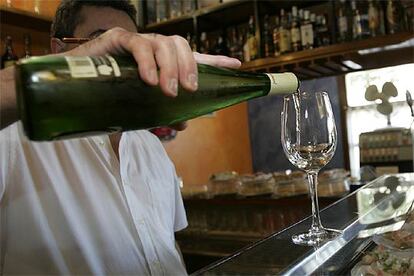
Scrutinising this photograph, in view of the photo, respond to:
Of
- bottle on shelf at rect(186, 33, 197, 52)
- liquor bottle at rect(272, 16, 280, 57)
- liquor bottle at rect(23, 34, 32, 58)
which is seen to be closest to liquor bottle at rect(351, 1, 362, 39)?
liquor bottle at rect(272, 16, 280, 57)

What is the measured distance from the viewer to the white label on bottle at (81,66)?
1.26 feet

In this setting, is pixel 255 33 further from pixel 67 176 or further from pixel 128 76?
pixel 128 76

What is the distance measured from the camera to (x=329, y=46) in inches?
86.7

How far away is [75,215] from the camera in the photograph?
898mm

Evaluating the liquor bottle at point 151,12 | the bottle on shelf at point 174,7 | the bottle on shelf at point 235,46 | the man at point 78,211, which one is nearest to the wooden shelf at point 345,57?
the bottle on shelf at point 235,46

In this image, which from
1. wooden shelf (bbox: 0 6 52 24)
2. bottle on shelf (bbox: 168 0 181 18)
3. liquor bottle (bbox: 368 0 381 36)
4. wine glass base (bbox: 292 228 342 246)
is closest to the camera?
wine glass base (bbox: 292 228 342 246)

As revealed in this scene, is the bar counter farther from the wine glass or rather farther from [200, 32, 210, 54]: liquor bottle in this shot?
[200, 32, 210, 54]: liquor bottle

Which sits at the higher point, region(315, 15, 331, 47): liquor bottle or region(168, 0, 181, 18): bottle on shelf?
region(168, 0, 181, 18): bottle on shelf

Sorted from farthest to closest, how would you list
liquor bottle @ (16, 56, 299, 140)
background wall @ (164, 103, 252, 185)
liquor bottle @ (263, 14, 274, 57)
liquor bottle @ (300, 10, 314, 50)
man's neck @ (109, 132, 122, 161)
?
background wall @ (164, 103, 252, 185)
liquor bottle @ (263, 14, 274, 57)
liquor bottle @ (300, 10, 314, 50)
man's neck @ (109, 132, 122, 161)
liquor bottle @ (16, 56, 299, 140)

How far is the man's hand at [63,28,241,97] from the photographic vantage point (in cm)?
39

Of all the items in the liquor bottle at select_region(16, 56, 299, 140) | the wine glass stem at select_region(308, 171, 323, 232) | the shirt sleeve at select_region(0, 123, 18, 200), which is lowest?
the wine glass stem at select_region(308, 171, 323, 232)

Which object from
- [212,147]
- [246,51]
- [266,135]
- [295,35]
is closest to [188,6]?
[246,51]

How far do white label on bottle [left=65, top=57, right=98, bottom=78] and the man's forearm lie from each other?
129mm

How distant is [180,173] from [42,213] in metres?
2.62
